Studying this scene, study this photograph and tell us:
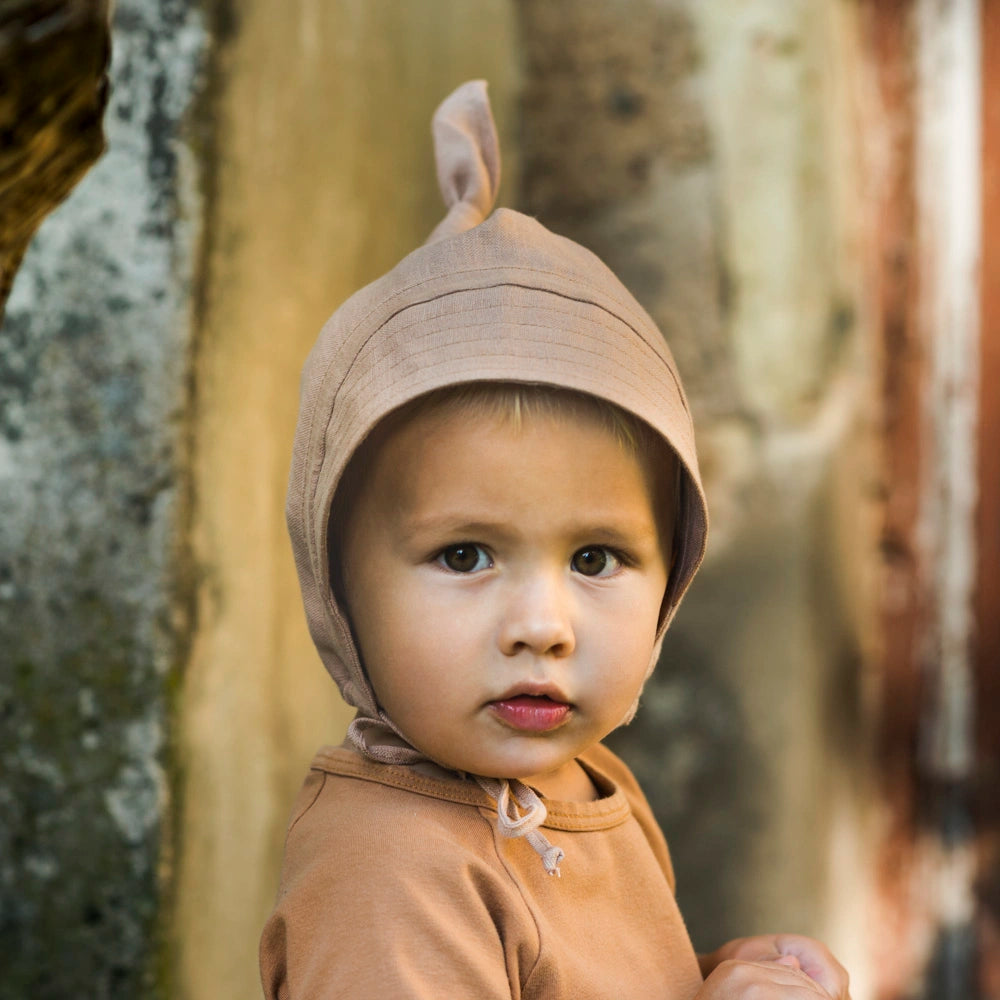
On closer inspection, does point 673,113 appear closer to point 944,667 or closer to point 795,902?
point 944,667

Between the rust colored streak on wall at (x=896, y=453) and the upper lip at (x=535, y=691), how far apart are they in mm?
1611

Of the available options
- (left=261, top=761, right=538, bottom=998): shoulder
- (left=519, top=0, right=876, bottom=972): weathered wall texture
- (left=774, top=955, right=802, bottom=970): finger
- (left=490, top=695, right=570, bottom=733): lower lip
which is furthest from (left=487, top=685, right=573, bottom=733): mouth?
(left=519, top=0, right=876, bottom=972): weathered wall texture

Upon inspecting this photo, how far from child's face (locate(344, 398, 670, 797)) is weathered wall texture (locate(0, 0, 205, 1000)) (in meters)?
0.51

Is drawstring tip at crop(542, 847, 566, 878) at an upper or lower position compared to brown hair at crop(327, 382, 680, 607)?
lower

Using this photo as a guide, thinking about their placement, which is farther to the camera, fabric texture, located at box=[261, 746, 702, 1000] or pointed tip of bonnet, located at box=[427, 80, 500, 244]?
pointed tip of bonnet, located at box=[427, 80, 500, 244]

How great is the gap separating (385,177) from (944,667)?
58.2 inches

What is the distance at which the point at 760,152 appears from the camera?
2.34 metres

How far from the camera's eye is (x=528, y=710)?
3.51 ft

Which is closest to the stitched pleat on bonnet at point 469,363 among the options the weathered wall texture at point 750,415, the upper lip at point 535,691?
the upper lip at point 535,691

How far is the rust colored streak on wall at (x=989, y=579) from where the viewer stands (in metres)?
2.47

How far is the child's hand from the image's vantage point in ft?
3.74

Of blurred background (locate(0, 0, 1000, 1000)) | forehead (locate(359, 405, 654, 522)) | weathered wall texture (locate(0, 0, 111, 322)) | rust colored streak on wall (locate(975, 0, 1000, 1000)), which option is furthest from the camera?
rust colored streak on wall (locate(975, 0, 1000, 1000))

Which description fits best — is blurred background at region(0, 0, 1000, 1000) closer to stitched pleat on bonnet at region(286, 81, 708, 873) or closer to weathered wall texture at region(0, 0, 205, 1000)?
weathered wall texture at region(0, 0, 205, 1000)

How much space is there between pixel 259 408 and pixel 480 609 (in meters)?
0.73
